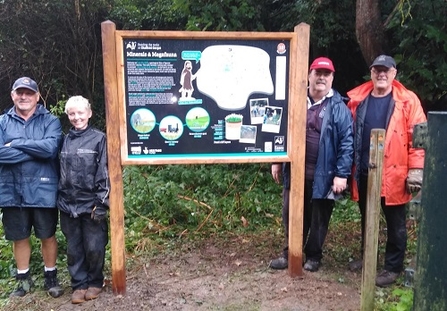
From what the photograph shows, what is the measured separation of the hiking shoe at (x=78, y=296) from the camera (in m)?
3.89

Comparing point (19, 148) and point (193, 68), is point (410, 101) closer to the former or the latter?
point (193, 68)

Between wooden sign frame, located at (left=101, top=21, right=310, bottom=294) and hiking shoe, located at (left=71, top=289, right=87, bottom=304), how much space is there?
27 centimetres

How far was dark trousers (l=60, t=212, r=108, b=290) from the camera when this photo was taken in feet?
12.7

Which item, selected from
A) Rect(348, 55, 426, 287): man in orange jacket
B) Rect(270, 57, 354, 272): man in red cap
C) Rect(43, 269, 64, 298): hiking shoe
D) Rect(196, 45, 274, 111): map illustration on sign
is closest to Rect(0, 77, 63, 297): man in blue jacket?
Rect(43, 269, 64, 298): hiking shoe

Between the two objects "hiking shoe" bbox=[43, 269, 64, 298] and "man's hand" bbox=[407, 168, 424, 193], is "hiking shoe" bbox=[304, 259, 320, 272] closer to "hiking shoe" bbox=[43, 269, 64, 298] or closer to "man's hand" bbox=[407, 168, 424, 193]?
"man's hand" bbox=[407, 168, 424, 193]

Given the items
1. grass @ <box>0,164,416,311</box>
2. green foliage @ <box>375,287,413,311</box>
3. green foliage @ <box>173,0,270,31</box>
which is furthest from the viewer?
green foliage @ <box>173,0,270,31</box>

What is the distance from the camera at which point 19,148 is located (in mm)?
3727

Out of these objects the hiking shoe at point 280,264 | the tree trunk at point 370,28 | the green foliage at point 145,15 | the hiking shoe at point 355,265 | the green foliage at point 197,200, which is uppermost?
the green foliage at point 145,15

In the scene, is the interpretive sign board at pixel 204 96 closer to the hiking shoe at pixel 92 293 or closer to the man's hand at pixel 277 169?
the man's hand at pixel 277 169

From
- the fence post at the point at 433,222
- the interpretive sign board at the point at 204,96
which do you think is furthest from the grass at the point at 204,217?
the interpretive sign board at the point at 204,96

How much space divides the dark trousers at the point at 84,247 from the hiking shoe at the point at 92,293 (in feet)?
0.13

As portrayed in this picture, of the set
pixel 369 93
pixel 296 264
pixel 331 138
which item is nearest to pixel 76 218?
pixel 296 264

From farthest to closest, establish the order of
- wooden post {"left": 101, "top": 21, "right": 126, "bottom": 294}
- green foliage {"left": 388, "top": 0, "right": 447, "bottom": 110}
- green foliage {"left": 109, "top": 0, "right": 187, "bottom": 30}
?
green foliage {"left": 109, "top": 0, "right": 187, "bottom": 30}, green foliage {"left": 388, "top": 0, "right": 447, "bottom": 110}, wooden post {"left": 101, "top": 21, "right": 126, "bottom": 294}

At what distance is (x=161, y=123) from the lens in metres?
3.80
